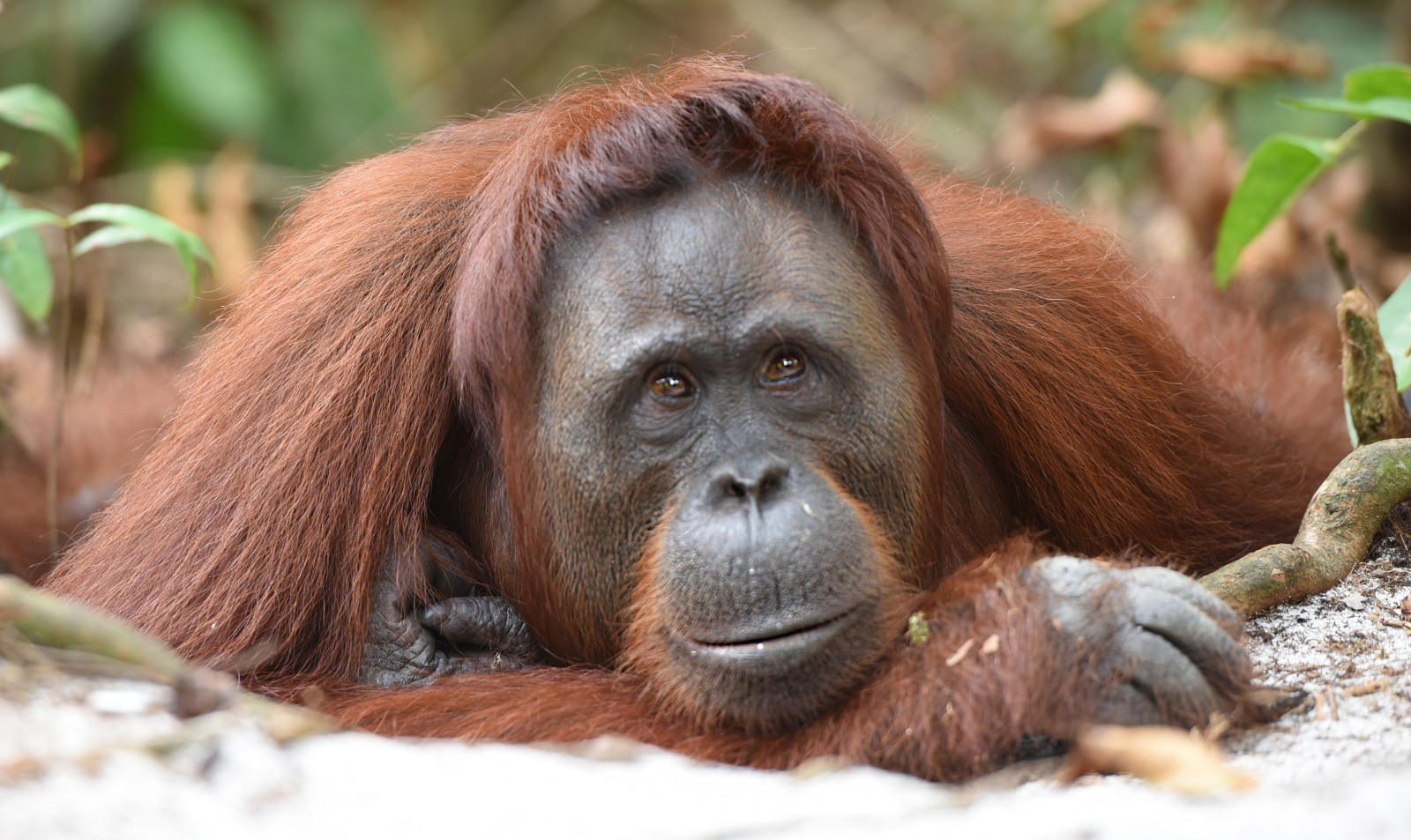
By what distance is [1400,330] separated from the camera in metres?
3.18

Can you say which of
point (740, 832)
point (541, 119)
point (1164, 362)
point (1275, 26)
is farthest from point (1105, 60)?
point (740, 832)

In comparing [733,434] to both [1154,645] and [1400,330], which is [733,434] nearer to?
[1154,645]

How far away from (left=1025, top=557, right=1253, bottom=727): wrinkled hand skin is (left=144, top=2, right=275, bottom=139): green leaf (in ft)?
22.0

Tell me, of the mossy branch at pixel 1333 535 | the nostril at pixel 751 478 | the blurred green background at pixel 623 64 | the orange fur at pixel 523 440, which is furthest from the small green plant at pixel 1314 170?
the nostril at pixel 751 478

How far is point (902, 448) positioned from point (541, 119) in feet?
3.49

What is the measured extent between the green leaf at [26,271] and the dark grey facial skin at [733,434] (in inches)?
51.9

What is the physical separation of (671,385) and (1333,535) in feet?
4.94

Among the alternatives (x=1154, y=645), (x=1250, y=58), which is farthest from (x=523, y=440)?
(x=1250, y=58)

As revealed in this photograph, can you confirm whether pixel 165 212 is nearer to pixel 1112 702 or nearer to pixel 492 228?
pixel 492 228

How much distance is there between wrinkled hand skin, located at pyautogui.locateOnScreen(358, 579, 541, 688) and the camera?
2.91m

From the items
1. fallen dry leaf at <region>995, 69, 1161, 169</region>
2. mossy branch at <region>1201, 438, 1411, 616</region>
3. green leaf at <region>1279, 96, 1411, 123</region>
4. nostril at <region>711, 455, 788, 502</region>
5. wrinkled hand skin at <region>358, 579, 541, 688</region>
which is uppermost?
fallen dry leaf at <region>995, 69, 1161, 169</region>

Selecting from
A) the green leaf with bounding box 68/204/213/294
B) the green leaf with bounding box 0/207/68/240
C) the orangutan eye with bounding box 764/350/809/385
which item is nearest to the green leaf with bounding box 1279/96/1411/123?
the orangutan eye with bounding box 764/350/809/385

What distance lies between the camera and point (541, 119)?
3.02 metres

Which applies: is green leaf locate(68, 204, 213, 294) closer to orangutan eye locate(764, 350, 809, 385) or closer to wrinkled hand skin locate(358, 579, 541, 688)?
wrinkled hand skin locate(358, 579, 541, 688)
